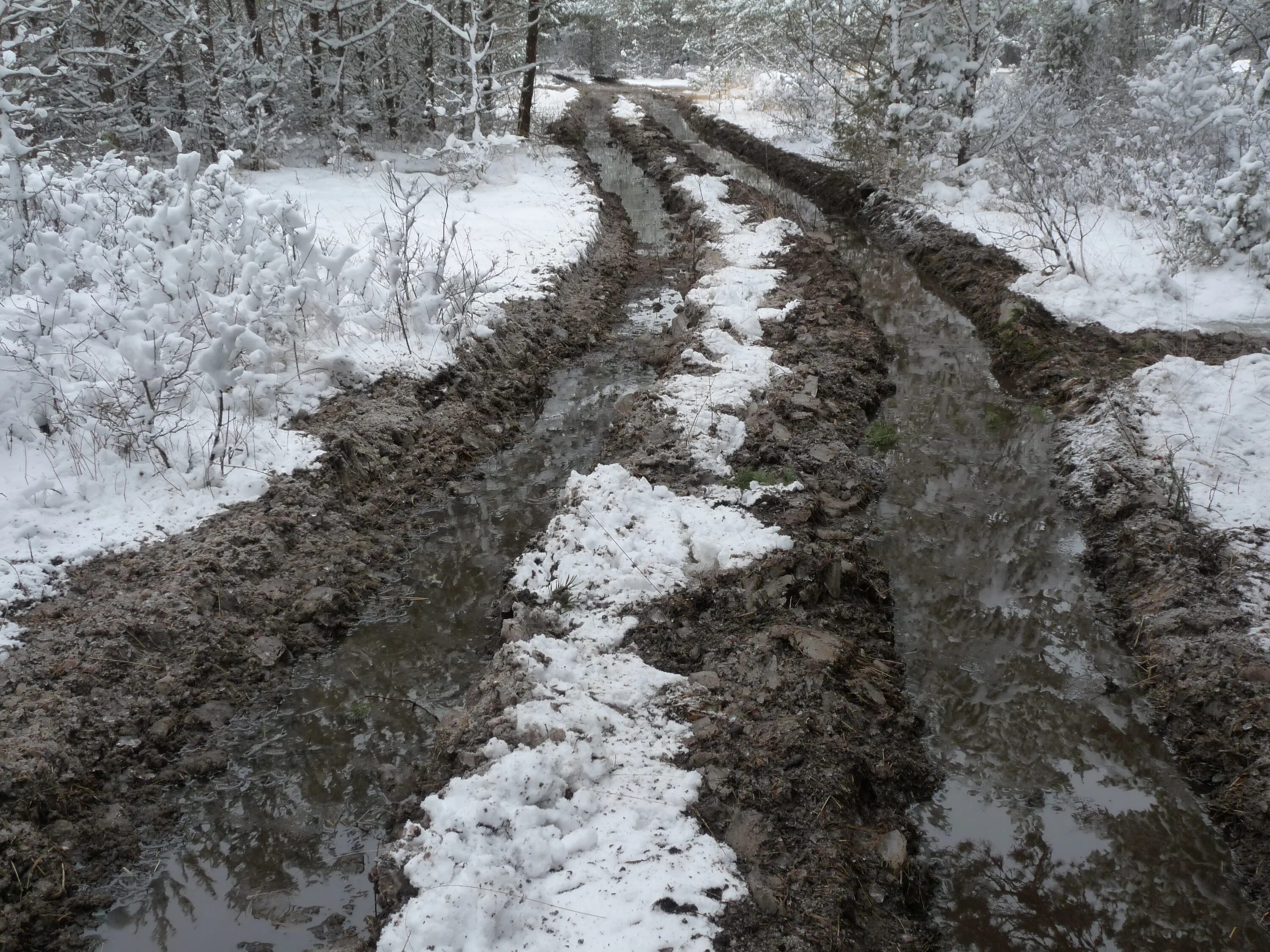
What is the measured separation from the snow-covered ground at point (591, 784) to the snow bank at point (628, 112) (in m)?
22.6

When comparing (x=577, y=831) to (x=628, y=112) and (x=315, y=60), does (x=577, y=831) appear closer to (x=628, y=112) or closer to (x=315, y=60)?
(x=315, y=60)

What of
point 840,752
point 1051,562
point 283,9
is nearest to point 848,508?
point 1051,562

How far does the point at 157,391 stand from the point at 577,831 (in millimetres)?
4238

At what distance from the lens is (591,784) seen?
3363 mm

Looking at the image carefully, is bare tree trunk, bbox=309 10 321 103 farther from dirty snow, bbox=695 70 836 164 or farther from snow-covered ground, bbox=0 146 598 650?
dirty snow, bbox=695 70 836 164

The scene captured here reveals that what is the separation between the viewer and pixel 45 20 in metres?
10.0

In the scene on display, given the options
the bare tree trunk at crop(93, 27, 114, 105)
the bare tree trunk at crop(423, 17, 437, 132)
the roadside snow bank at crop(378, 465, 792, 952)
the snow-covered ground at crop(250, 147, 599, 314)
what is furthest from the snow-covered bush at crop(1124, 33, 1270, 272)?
the bare tree trunk at crop(93, 27, 114, 105)

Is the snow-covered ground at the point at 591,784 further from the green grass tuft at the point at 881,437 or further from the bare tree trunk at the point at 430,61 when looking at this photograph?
the bare tree trunk at the point at 430,61

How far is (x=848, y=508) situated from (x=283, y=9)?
15.1 m

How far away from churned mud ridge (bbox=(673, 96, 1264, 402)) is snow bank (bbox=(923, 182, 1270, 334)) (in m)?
0.19

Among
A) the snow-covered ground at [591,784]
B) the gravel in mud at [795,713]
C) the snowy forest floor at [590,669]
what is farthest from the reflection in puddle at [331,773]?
the snow-covered ground at [591,784]

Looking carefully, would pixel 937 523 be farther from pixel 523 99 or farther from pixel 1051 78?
pixel 523 99

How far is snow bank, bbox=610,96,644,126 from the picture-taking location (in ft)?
84.8

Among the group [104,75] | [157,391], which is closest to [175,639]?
[157,391]
